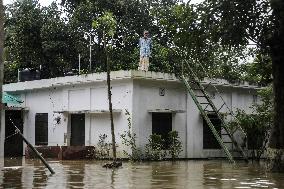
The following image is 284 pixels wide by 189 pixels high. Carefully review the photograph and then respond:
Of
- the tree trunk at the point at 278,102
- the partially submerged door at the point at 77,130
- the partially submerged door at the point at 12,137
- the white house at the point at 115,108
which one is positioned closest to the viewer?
the tree trunk at the point at 278,102

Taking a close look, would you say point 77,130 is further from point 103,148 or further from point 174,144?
point 174,144

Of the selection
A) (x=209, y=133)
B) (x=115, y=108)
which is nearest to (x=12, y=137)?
(x=115, y=108)

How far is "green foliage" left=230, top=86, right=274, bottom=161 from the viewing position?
21.7m

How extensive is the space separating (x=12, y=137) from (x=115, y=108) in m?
7.06

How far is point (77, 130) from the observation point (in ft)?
78.8

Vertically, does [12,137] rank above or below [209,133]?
below

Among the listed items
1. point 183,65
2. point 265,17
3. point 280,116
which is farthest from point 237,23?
point 183,65

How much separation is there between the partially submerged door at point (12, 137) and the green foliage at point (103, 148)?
18.7 feet

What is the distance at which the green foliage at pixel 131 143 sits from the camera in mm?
20941

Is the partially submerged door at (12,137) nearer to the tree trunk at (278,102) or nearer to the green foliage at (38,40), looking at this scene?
the green foliage at (38,40)

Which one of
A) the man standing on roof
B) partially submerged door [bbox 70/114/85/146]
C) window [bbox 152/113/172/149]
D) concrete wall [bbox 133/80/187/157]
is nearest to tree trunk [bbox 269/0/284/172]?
concrete wall [bbox 133/80/187/157]

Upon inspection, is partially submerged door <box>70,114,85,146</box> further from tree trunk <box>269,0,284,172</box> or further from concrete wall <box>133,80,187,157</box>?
tree trunk <box>269,0,284,172</box>

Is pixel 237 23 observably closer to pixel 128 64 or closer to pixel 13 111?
pixel 13 111

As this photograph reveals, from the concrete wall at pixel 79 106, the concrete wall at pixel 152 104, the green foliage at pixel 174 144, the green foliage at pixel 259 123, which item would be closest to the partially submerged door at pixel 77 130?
the concrete wall at pixel 79 106
